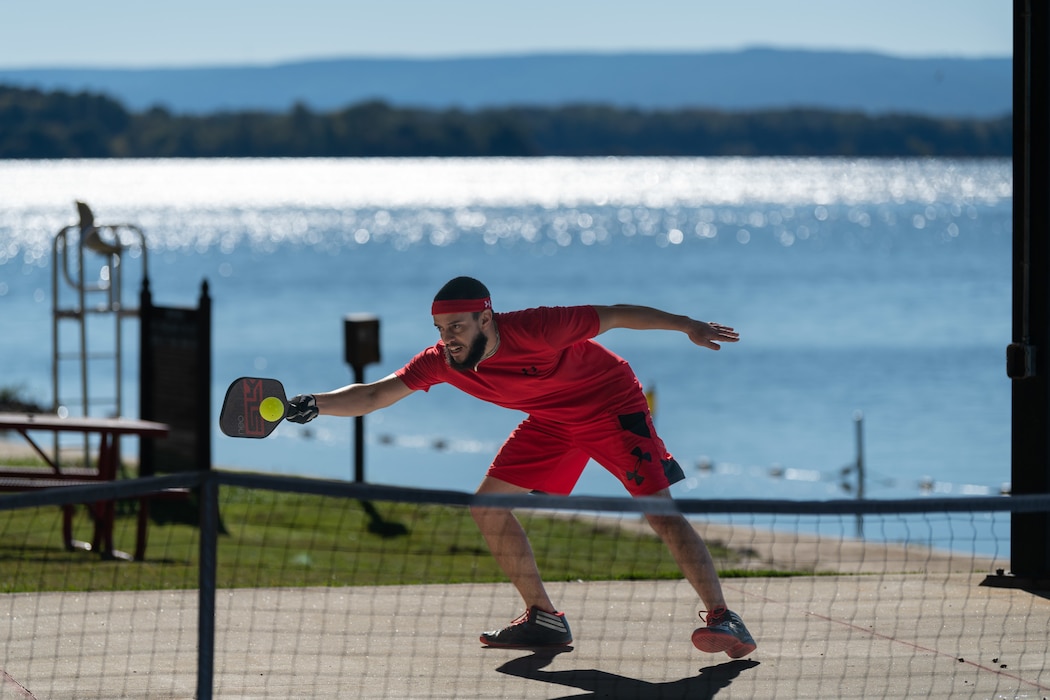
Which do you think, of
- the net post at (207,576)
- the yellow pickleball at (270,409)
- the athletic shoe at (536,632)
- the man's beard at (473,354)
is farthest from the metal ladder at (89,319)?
the net post at (207,576)

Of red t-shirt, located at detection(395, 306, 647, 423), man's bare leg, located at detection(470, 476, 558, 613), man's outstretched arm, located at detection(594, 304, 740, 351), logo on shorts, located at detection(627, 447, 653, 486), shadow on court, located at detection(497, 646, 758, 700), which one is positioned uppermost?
man's outstretched arm, located at detection(594, 304, 740, 351)

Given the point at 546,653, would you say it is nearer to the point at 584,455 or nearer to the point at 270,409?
the point at 584,455

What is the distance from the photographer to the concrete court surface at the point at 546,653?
5.79m

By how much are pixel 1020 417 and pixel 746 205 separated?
152 m

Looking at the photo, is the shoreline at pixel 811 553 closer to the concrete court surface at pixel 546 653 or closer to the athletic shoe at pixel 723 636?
the concrete court surface at pixel 546 653

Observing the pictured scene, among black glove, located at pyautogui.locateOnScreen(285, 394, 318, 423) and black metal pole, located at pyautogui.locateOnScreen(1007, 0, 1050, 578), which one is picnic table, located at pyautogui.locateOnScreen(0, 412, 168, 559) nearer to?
black glove, located at pyautogui.locateOnScreen(285, 394, 318, 423)

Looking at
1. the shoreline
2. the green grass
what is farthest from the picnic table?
the shoreline

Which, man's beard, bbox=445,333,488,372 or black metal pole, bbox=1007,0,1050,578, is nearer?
man's beard, bbox=445,333,488,372

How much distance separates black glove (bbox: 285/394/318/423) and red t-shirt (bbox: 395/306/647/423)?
49 cm

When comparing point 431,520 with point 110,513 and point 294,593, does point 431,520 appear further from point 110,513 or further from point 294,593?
point 294,593

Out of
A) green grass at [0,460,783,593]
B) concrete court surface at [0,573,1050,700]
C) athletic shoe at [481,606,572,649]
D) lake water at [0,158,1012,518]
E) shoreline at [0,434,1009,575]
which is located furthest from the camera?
lake water at [0,158,1012,518]

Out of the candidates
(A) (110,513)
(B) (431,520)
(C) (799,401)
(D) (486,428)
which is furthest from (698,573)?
(C) (799,401)

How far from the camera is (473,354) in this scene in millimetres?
5910

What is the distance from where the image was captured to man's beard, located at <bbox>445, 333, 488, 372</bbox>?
19.3ft
